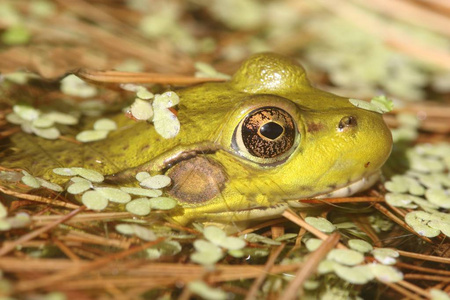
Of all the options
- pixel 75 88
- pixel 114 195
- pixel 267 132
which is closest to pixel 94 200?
→ pixel 114 195

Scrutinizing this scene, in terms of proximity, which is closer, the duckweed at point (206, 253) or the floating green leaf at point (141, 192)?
the duckweed at point (206, 253)

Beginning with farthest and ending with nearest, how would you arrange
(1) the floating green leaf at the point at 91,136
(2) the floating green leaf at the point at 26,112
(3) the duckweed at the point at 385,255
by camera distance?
1. (2) the floating green leaf at the point at 26,112
2. (1) the floating green leaf at the point at 91,136
3. (3) the duckweed at the point at 385,255

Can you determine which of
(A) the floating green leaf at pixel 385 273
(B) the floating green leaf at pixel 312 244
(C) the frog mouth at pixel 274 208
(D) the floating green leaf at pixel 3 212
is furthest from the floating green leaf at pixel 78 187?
(A) the floating green leaf at pixel 385 273

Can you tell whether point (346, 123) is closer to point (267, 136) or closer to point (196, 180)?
point (267, 136)

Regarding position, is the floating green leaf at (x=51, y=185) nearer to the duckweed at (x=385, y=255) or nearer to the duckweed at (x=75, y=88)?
the duckweed at (x=75, y=88)

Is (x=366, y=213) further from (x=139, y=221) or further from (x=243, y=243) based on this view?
(x=139, y=221)

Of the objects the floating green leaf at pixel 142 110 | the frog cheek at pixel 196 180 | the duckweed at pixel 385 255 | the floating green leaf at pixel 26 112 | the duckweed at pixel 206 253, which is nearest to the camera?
the duckweed at pixel 206 253

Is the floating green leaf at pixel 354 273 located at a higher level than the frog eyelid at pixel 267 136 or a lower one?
lower
